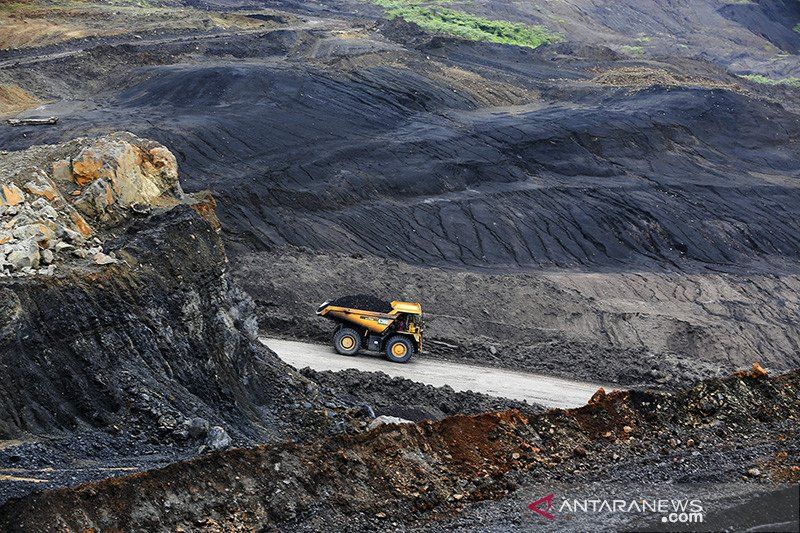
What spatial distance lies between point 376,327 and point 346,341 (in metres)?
0.74

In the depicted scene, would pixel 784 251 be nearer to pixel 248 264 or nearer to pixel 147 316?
pixel 248 264

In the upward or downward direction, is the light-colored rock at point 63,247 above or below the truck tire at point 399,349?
above

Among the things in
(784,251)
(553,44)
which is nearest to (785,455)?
(784,251)

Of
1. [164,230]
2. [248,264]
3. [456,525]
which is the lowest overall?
[248,264]

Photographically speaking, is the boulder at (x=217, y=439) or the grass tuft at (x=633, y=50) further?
the grass tuft at (x=633, y=50)

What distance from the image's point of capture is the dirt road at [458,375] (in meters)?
19.7

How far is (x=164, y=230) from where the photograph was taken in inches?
597

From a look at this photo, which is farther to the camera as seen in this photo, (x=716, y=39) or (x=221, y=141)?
(x=716, y=39)

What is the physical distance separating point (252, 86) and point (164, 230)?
70.0ft

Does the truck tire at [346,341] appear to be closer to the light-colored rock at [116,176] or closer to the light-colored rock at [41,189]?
the light-colored rock at [116,176]

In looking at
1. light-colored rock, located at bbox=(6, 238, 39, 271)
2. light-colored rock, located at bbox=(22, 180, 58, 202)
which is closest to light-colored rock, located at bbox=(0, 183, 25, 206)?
light-colored rock, located at bbox=(22, 180, 58, 202)

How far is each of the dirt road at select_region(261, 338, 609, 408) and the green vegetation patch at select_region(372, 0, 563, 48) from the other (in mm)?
39230

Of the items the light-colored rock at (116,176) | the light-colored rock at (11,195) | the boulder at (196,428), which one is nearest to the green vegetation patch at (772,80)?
the light-colored rock at (116,176)

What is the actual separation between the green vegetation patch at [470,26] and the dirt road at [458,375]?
129ft
